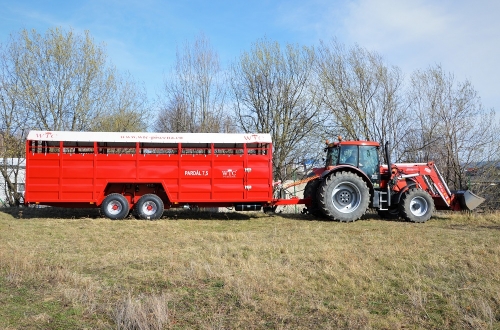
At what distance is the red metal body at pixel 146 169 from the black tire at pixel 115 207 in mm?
208

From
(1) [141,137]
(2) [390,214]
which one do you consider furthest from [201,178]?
(2) [390,214]

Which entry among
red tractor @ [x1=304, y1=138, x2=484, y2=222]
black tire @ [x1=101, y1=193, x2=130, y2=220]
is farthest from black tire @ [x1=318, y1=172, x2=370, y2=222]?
black tire @ [x1=101, y1=193, x2=130, y2=220]

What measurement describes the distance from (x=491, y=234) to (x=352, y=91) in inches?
423

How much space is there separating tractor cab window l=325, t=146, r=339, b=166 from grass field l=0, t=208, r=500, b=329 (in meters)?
3.58

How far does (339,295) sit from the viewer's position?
4.58m

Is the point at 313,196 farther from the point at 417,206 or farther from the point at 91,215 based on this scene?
the point at 91,215

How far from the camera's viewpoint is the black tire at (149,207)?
12.0m

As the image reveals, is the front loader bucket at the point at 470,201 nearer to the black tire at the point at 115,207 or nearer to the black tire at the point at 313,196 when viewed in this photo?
the black tire at the point at 313,196

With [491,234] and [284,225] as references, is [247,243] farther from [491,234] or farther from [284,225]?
[491,234]

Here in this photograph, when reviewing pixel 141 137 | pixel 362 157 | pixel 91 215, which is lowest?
pixel 91 215

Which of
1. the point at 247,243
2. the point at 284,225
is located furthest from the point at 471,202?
the point at 247,243

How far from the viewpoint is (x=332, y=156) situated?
487 inches

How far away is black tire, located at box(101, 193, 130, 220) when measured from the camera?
11.8 meters

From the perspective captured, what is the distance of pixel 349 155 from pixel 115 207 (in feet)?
22.2
